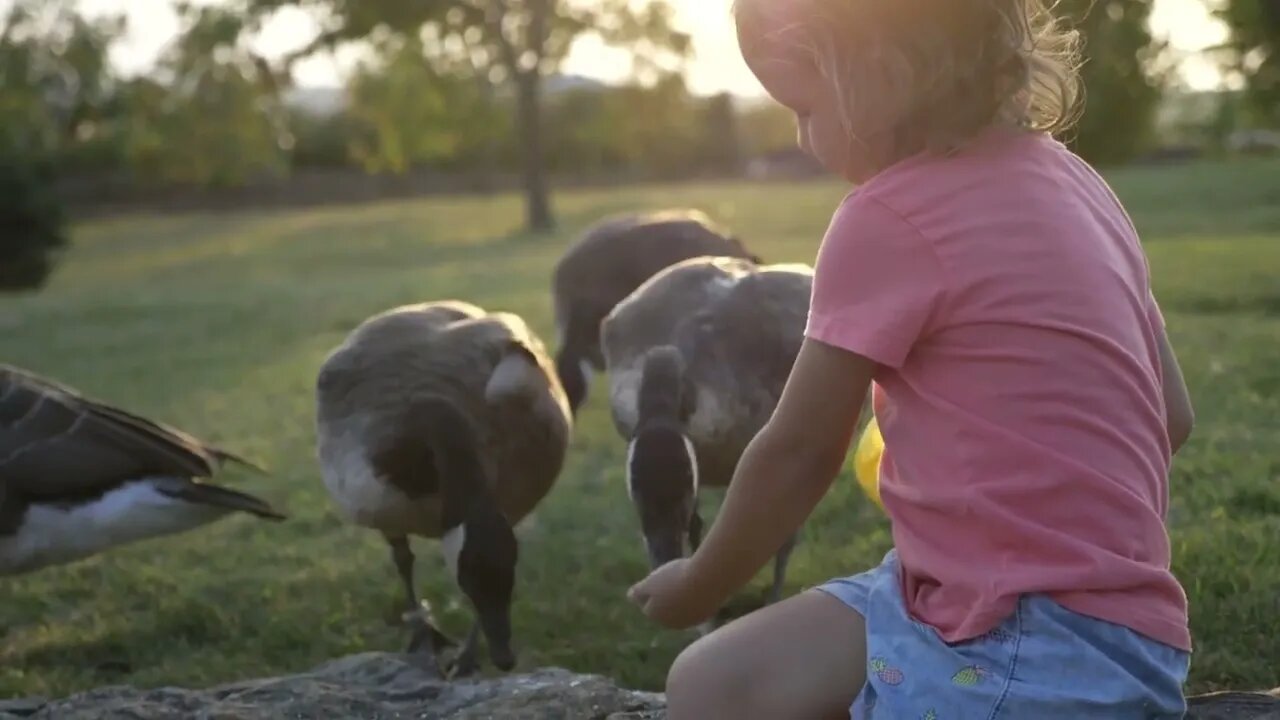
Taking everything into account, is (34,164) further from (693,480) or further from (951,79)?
(951,79)

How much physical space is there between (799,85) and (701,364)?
97.7 inches

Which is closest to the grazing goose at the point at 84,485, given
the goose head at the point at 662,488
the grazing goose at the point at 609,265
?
the goose head at the point at 662,488

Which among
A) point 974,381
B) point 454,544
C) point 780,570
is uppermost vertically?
point 974,381

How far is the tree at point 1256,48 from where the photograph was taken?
28.2 ft

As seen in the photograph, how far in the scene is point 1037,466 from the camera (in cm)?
199

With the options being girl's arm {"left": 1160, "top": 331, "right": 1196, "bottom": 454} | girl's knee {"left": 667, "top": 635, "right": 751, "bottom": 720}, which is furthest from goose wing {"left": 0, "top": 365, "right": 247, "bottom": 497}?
girl's arm {"left": 1160, "top": 331, "right": 1196, "bottom": 454}

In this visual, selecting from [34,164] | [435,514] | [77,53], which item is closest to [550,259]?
[34,164]

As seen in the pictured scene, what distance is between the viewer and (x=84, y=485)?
4957mm

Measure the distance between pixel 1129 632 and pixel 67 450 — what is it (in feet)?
13.5

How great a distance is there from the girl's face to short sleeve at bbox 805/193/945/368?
0.16m

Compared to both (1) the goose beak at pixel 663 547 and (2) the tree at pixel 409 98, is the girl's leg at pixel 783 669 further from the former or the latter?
(2) the tree at pixel 409 98

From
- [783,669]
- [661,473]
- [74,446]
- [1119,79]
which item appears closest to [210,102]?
[1119,79]

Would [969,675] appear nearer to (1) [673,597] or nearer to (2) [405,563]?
(1) [673,597]

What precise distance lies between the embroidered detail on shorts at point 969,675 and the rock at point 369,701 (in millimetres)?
1292
